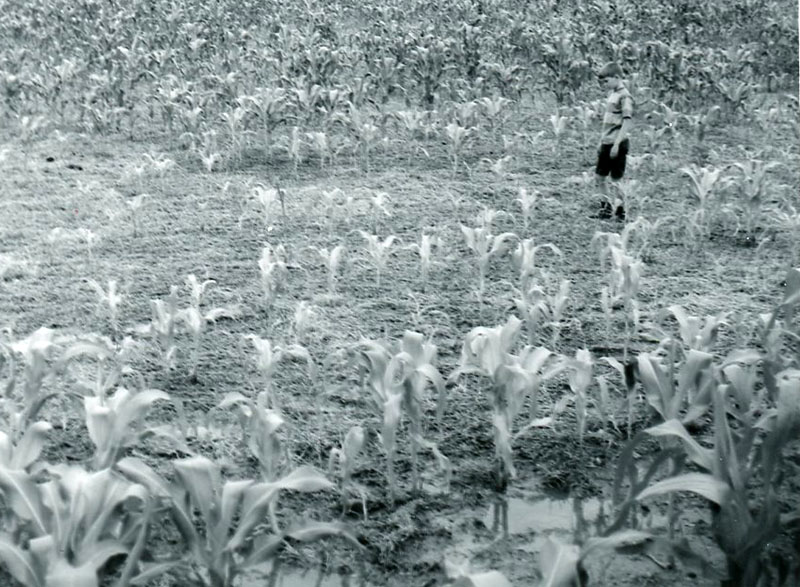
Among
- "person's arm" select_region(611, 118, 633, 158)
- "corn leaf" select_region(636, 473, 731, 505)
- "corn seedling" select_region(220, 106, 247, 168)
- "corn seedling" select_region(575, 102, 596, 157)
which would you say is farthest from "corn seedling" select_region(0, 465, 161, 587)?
"corn seedling" select_region(575, 102, 596, 157)

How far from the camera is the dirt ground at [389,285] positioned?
3.51m

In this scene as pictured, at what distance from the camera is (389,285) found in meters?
5.88

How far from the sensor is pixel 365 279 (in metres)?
5.98

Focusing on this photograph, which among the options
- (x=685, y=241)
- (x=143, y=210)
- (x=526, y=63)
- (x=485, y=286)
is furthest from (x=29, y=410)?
(x=526, y=63)

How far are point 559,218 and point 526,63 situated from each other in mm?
5977

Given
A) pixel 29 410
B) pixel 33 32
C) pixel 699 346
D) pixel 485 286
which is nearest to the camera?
pixel 29 410

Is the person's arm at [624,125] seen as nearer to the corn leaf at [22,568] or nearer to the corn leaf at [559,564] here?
the corn leaf at [559,564]

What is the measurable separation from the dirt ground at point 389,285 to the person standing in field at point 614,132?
20 centimetres

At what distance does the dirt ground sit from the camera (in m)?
3.51

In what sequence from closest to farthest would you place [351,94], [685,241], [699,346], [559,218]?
1. [699,346]
2. [685,241]
3. [559,218]
4. [351,94]

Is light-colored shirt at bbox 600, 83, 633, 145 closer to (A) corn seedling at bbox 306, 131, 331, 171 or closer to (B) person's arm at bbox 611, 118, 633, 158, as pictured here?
(B) person's arm at bbox 611, 118, 633, 158

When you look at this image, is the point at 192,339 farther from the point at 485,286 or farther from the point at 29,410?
the point at 485,286

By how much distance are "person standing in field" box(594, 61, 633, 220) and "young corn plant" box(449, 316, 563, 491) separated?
3310mm

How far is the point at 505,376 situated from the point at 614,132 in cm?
389
